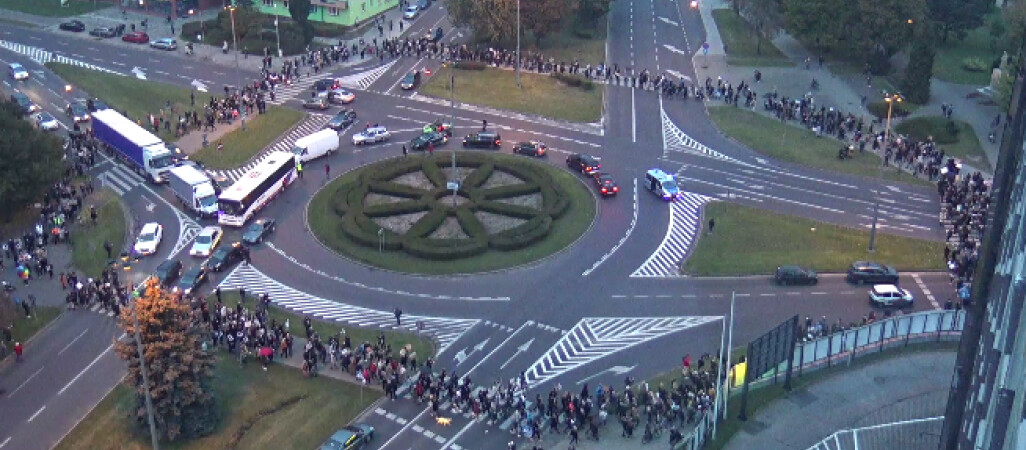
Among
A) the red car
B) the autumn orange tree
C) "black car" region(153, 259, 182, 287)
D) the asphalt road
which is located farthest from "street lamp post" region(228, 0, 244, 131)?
the autumn orange tree

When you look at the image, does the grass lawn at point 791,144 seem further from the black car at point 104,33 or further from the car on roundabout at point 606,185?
the black car at point 104,33

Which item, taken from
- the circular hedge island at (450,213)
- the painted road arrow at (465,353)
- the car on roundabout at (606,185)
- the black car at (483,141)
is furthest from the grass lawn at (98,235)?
the car on roundabout at (606,185)

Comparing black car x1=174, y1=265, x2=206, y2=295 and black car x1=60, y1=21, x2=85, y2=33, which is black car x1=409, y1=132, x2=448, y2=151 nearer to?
black car x1=174, y1=265, x2=206, y2=295

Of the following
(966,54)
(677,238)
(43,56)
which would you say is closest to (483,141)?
(677,238)

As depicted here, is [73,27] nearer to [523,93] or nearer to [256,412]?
[523,93]

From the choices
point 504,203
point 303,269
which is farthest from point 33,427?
point 504,203

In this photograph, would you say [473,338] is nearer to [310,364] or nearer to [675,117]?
[310,364]
